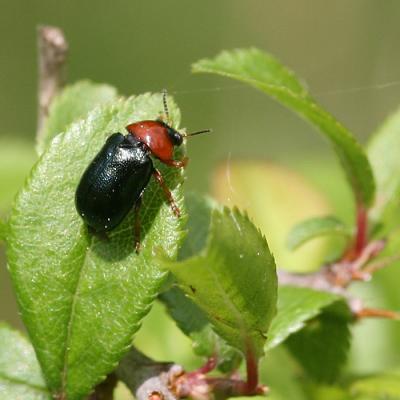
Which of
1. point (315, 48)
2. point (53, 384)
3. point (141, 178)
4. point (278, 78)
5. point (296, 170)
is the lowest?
point (53, 384)

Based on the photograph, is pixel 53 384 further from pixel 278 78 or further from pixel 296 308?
pixel 278 78

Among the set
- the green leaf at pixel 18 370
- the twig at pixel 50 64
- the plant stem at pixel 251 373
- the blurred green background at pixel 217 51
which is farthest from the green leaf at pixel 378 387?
the blurred green background at pixel 217 51

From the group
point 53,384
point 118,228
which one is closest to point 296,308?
point 118,228

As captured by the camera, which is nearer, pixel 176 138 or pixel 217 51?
pixel 176 138

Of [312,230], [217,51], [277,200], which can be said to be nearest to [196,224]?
[312,230]

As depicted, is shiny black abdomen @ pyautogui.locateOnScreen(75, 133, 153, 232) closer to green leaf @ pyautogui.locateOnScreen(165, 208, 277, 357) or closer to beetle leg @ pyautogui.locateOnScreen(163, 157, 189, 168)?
beetle leg @ pyautogui.locateOnScreen(163, 157, 189, 168)

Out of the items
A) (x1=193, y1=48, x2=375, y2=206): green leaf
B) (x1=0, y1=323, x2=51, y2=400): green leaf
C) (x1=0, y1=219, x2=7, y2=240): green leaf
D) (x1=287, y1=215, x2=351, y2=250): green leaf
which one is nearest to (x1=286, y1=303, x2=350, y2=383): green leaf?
(x1=287, y1=215, x2=351, y2=250): green leaf

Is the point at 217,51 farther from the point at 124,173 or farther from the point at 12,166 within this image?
the point at 124,173
